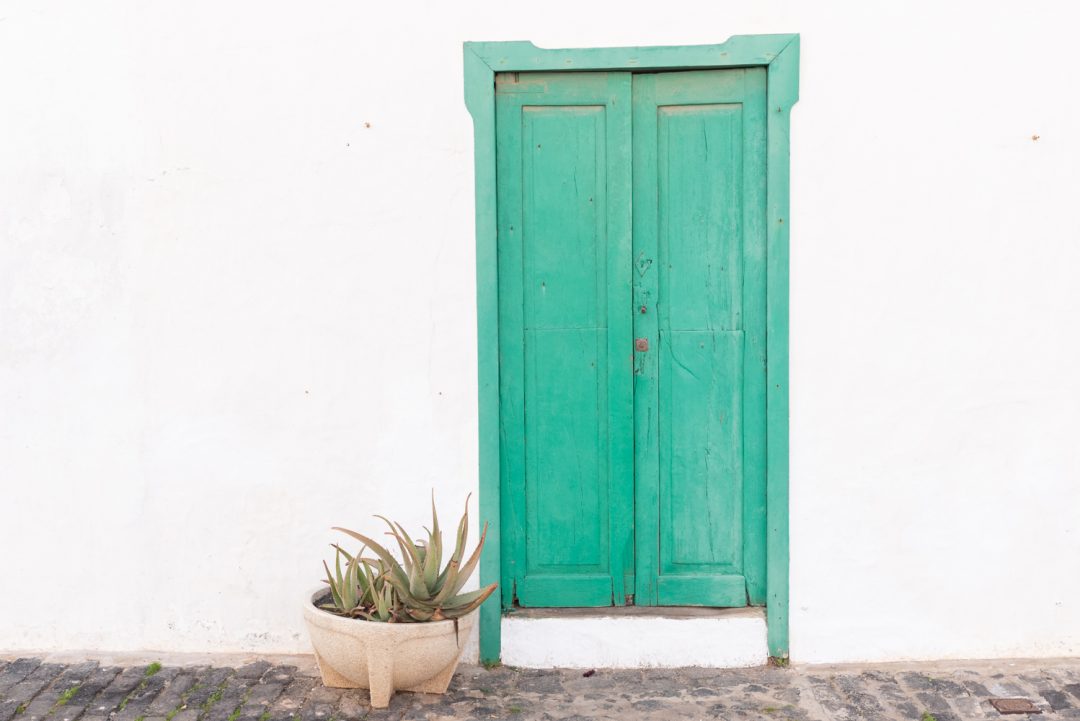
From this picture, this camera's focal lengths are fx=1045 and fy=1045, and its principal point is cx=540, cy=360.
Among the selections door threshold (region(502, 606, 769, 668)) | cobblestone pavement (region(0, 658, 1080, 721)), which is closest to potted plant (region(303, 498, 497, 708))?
cobblestone pavement (region(0, 658, 1080, 721))

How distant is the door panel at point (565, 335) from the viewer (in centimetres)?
400

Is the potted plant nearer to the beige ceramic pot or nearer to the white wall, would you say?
the beige ceramic pot

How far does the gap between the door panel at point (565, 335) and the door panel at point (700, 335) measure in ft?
0.28

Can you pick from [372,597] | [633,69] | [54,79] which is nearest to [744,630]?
[372,597]

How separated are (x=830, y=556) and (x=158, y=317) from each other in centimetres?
276

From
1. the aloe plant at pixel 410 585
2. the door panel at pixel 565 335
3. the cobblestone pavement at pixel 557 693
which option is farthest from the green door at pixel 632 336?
the aloe plant at pixel 410 585

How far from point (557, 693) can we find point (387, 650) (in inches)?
26.4

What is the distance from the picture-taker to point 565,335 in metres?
4.07

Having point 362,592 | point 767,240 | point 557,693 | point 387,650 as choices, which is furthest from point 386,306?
point 557,693

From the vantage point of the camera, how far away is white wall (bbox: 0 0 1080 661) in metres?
3.91

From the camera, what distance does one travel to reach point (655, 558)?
13.5 ft

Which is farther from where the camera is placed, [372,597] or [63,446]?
[63,446]

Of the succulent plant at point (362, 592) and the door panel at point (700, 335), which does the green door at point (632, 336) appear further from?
the succulent plant at point (362, 592)

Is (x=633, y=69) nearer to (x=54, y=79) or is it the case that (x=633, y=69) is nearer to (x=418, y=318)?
(x=418, y=318)
